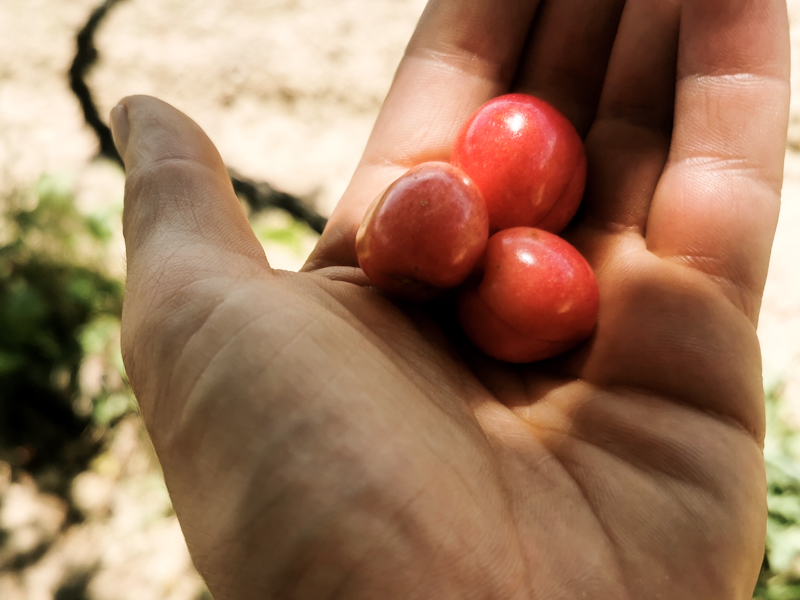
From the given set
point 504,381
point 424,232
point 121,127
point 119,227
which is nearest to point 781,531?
point 504,381

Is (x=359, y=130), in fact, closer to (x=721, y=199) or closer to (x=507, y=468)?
(x=721, y=199)

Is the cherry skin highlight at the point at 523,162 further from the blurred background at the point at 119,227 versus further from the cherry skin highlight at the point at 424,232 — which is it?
the blurred background at the point at 119,227

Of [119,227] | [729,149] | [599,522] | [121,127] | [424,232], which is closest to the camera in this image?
[599,522]

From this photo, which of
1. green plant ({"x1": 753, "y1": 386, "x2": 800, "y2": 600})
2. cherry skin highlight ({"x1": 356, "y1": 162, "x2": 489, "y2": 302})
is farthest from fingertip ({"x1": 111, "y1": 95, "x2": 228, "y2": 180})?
green plant ({"x1": 753, "y1": 386, "x2": 800, "y2": 600})

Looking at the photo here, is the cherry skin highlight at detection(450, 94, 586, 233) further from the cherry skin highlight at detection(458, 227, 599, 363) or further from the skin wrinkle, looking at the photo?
the skin wrinkle

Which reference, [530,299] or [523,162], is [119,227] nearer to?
[523,162]

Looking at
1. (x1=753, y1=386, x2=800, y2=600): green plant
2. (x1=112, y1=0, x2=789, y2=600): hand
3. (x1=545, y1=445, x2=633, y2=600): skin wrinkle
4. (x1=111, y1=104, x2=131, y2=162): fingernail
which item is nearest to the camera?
(x1=112, y1=0, x2=789, y2=600): hand

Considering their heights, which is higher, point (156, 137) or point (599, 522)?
point (156, 137)
